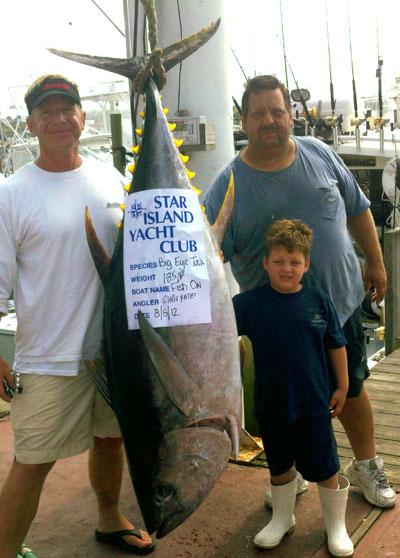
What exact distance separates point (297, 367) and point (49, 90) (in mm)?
1219

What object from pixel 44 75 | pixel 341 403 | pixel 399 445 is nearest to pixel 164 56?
pixel 44 75

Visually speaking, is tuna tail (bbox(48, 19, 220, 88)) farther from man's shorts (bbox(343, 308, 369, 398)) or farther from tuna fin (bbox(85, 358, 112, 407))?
man's shorts (bbox(343, 308, 369, 398))

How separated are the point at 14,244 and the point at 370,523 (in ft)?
5.36

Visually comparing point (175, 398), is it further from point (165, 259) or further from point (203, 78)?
point (203, 78)

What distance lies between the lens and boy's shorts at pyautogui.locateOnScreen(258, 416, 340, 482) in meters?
2.51

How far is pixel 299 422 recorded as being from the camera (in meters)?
2.51

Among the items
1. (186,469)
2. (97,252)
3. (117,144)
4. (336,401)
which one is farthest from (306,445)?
(117,144)

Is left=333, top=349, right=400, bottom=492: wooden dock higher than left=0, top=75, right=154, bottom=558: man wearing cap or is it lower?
lower

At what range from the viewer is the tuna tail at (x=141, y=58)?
2.28 m

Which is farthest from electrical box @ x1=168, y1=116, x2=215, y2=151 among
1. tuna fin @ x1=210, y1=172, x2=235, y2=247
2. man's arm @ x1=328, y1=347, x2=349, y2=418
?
man's arm @ x1=328, y1=347, x2=349, y2=418

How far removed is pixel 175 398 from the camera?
79.1 inches

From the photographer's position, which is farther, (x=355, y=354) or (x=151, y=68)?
(x=355, y=354)

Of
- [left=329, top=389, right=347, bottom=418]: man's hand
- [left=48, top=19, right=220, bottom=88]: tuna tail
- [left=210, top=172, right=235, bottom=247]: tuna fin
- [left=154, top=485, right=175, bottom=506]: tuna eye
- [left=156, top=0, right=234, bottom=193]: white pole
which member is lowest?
[left=154, top=485, right=175, bottom=506]: tuna eye

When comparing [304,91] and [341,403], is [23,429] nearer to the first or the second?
[341,403]
